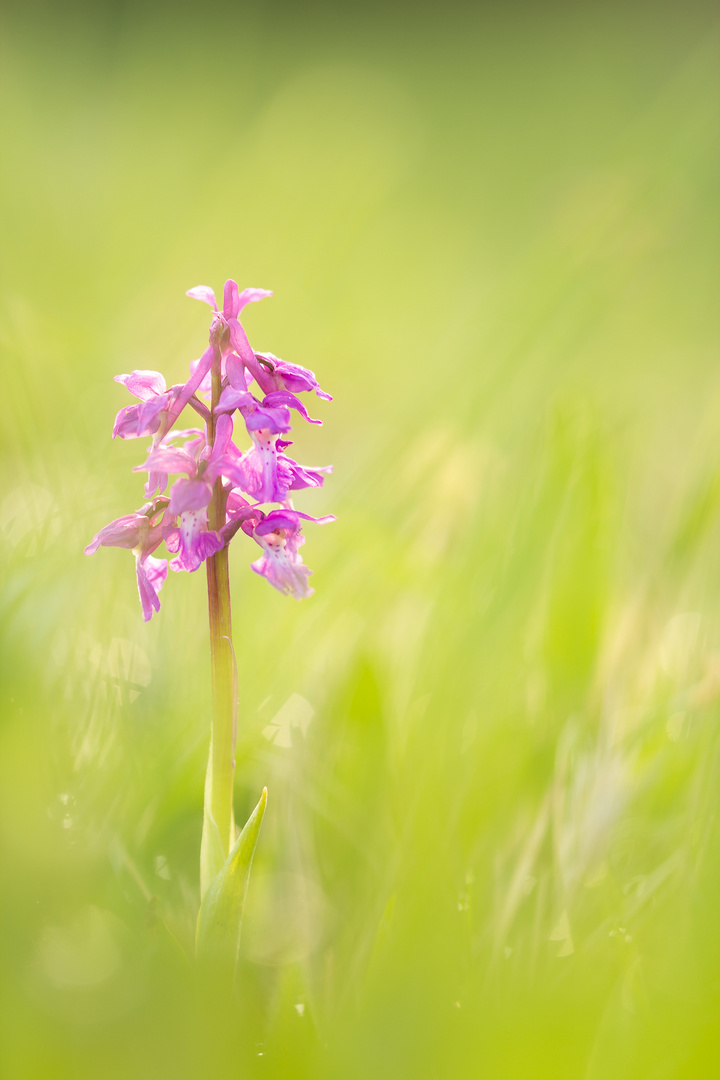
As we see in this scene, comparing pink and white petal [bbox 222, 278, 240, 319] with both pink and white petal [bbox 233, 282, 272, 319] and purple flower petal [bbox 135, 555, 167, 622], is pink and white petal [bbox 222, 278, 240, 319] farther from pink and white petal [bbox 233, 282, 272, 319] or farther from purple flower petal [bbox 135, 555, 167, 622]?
purple flower petal [bbox 135, 555, 167, 622]

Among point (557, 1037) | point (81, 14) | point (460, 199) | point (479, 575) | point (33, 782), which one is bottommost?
point (557, 1037)

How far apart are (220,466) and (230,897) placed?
8.6 inches

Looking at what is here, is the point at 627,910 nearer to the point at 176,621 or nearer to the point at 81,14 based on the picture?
the point at 176,621

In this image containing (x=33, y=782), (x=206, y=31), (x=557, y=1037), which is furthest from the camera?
(x=206, y=31)

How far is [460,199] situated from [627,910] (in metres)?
→ 2.91

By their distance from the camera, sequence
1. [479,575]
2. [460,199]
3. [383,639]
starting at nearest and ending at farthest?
1. [479,575]
2. [383,639]
3. [460,199]

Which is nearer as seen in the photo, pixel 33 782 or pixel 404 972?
pixel 404 972

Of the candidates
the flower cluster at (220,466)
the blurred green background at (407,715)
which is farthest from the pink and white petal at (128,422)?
the blurred green background at (407,715)

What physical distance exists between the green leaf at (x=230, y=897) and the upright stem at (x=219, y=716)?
22mm

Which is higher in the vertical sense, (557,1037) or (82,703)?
(82,703)

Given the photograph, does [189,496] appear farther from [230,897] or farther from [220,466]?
[230,897]

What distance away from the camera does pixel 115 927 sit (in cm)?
36

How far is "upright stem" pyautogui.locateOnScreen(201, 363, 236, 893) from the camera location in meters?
0.44

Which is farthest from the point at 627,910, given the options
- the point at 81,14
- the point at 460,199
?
the point at 81,14
